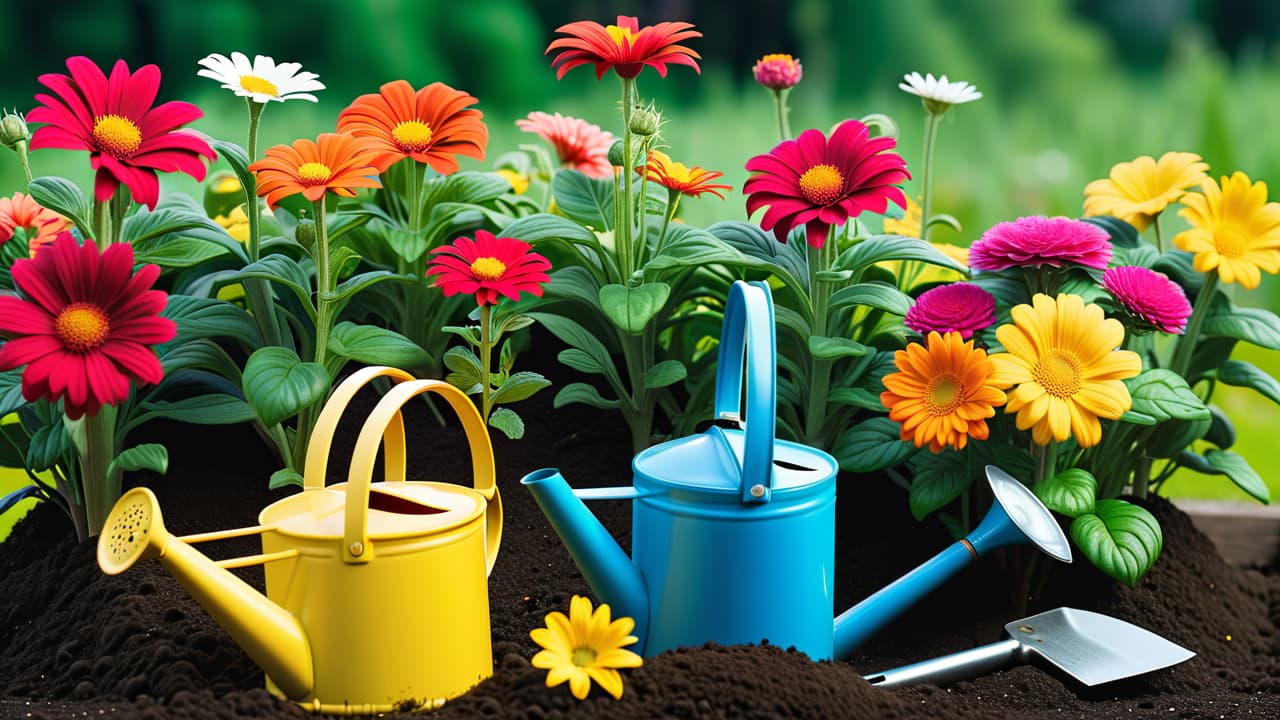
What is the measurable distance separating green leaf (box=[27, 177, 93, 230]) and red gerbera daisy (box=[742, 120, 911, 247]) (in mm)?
976

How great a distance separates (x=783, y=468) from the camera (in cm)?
154

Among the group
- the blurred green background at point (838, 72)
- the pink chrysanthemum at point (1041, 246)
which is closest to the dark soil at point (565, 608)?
the pink chrysanthemum at point (1041, 246)

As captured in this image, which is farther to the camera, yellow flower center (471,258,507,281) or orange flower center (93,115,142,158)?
yellow flower center (471,258,507,281)

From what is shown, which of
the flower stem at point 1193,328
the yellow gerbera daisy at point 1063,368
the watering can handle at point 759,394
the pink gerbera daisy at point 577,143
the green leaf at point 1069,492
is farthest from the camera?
the pink gerbera daisy at point 577,143

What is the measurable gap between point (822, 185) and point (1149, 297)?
20.9 inches

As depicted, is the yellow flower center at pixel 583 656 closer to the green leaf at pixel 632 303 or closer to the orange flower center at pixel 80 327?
the green leaf at pixel 632 303

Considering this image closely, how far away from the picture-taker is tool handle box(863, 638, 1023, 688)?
1.65 m

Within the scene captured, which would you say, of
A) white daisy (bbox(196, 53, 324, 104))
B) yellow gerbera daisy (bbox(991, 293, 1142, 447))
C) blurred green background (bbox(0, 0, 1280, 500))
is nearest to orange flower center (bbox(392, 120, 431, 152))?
white daisy (bbox(196, 53, 324, 104))

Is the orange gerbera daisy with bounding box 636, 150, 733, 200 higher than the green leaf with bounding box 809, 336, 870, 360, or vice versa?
the orange gerbera daisy with bounding box 636, 150, 733, 200

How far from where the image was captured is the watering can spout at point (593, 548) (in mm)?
1451

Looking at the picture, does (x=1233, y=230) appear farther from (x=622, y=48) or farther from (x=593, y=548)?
(x=593, y=548)

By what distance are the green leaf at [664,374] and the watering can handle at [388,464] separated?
0.41 metres

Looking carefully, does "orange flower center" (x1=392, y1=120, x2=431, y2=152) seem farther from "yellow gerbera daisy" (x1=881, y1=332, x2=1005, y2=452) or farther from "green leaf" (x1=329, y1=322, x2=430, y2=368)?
"yellow gerbera daisy" (x1=881, y1=332, x2=1005, y2=452)

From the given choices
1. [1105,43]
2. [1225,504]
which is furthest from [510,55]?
[1225,504]
